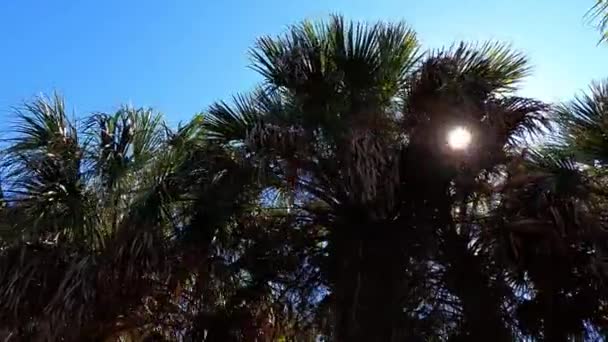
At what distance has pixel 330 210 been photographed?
30.8ft

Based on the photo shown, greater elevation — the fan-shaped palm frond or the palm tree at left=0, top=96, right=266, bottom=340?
the fan-shaped palm frond

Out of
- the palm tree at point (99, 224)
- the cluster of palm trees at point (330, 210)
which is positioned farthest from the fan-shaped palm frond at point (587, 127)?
the palm tree at point (99, 224)

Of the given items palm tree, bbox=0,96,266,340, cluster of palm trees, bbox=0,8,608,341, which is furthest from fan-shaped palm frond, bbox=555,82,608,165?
palm tree, bbox=0,96,266,340

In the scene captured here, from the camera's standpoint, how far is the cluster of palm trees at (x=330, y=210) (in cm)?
A: 888

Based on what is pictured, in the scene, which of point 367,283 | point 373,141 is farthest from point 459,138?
point 367,283

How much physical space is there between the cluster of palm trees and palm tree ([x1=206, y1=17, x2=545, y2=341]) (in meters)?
0.02

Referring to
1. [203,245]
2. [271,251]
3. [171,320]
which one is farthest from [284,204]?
[171,320]

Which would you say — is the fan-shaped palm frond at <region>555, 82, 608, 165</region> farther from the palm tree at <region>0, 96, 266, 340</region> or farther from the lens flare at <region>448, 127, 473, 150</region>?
the palm tree at <region>0, 96, 266, 340</region>

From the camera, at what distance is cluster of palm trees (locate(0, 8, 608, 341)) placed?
888 centimetres

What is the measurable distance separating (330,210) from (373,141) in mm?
953

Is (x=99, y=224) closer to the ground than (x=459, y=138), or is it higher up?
closer to the ground

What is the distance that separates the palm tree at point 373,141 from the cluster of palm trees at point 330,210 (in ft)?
0.07

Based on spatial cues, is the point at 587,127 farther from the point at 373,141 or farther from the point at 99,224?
the point at 99,224

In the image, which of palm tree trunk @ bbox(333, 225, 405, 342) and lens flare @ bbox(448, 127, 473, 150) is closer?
palm tree trunk @ bbox(333, 225, 405, 342)
